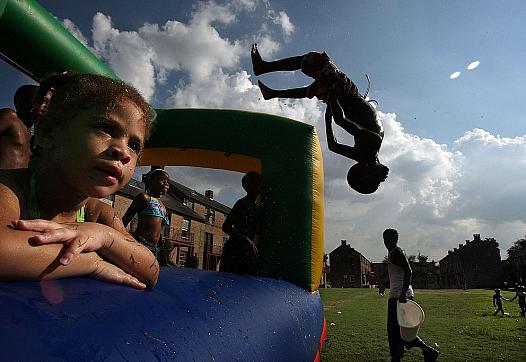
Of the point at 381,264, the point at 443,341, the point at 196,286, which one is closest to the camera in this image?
the point at 196,286

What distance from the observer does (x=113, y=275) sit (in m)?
1.28

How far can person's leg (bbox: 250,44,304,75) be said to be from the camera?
146 inches

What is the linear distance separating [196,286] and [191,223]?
89.5 ft

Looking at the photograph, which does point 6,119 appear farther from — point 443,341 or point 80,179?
point 443,341

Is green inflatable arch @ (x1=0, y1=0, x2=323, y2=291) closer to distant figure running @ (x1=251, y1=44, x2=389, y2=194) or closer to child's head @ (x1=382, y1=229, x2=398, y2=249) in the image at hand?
distant figure running @ (x1=251, y1=44, x2=389, y2=194)

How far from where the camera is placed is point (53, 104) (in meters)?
1.36

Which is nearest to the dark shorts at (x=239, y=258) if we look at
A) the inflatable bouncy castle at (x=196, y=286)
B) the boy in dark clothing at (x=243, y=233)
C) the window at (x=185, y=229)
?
the boy in dark clothing at (x=243, y=233)

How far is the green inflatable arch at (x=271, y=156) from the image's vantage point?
3.89 meters

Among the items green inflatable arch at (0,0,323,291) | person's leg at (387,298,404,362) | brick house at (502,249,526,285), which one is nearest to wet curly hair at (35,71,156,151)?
green inflatable arch at (0,0,323,291)

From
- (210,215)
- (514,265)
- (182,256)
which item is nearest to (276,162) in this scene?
(182,256)

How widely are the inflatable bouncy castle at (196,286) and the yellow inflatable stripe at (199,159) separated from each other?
0.01 m

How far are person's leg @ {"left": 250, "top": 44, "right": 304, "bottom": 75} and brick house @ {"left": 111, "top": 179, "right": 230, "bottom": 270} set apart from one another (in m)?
19.1

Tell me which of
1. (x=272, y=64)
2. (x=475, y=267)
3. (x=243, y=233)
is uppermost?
(x=475, y=267)

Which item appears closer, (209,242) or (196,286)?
(196,286)
